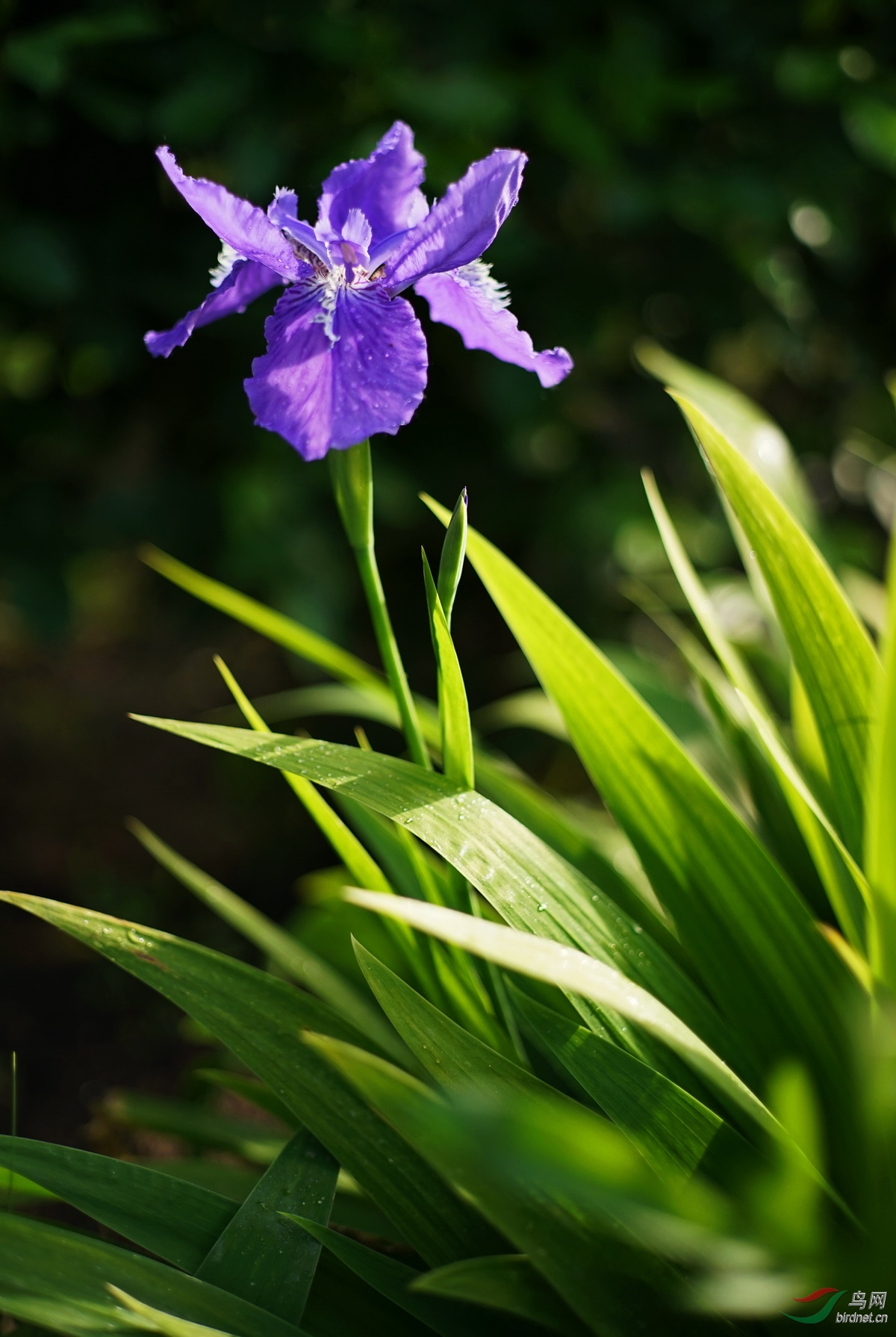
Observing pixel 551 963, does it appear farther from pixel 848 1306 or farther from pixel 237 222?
pixel 237 222

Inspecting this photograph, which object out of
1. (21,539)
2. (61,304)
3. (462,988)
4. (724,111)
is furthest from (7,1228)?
(724,111)

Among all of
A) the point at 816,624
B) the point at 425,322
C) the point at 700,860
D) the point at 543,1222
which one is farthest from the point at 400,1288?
the point at 425,322

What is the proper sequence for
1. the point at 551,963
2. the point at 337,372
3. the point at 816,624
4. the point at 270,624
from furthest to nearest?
the point at 270,624
the point at 816,624
the point at 337,372
the point at 551,963

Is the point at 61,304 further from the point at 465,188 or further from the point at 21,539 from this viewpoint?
the point at 465,188

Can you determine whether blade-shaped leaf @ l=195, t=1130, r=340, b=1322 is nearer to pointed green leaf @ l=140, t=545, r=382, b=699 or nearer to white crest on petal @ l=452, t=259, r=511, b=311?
pointed green leaf @ l=140, t=545, r=382, b=699

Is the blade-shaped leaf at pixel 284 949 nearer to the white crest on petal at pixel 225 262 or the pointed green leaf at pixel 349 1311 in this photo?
the pointed green leaf at pixel 349 1311

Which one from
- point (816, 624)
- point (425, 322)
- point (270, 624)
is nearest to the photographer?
point (816, 624)

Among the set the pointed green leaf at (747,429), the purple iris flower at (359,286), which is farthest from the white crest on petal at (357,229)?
→ the pointed green leaf at (747,429)

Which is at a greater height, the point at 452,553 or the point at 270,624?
the point at 452,553
